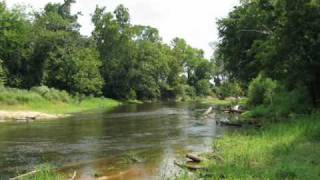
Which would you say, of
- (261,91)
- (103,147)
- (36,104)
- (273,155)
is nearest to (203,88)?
(36,104)

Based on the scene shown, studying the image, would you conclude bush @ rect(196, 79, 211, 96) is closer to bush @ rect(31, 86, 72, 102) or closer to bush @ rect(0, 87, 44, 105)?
bush @ rect(31, 86, 72, 102)

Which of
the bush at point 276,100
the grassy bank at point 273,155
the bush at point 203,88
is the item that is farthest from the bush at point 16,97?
the bush at point 203,88

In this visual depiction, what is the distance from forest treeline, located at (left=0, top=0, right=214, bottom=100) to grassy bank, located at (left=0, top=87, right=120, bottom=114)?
292 inches

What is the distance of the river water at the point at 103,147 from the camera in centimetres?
2222

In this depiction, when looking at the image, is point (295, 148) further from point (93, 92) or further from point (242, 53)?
point (93, 92)

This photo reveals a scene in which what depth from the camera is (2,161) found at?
2488cm

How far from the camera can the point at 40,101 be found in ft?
217

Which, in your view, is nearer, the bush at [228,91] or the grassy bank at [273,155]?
the grassy bank at [273,155]

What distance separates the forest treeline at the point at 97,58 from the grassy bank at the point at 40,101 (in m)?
7.42

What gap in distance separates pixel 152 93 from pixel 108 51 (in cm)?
1448

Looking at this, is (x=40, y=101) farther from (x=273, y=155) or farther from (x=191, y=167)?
(x=273, y=155)

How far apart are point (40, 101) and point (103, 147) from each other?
3833 cm

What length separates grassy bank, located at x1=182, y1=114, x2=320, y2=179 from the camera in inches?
669

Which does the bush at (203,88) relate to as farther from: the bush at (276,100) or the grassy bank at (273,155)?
the grassy bank at (273,155)
